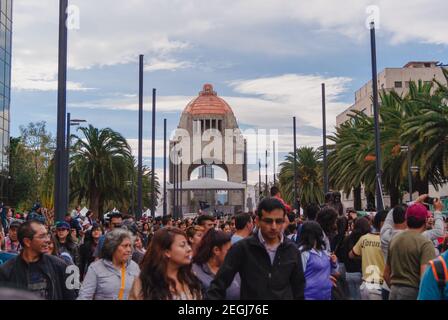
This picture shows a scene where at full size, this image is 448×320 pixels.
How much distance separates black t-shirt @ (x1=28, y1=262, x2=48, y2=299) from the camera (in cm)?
582

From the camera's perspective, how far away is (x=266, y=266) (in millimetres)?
4914

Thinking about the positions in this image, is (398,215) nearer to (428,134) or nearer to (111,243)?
(111,243)

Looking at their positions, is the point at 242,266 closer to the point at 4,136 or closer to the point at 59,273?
the point at 59,273

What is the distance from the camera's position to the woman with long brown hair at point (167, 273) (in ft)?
15.4

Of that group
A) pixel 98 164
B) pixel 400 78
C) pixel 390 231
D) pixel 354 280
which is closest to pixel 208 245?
pixel 390 231

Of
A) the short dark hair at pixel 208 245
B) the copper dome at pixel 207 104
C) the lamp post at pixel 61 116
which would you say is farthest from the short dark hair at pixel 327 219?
the copper dome at pixel 207 104

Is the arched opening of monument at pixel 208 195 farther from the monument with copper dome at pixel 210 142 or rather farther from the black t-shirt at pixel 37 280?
the black t-shirt at pixel 37 280

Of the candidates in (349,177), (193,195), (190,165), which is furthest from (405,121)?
(190,165)

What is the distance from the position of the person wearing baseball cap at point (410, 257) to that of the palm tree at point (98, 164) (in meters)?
35.8

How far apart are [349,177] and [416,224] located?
3525cm

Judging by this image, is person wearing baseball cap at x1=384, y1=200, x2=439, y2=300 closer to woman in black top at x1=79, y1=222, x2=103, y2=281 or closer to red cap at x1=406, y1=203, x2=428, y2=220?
red cap at x1=406, y1=203, x2=428, y2=220

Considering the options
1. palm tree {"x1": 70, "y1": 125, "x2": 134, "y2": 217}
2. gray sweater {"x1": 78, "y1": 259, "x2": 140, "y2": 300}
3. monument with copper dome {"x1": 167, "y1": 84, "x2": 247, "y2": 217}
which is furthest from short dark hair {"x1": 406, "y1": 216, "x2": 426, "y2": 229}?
monument with copper dome {"x1": 167, "y1": 84, "x2": 247, "y2": 217}

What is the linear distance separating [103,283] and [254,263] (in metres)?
1.72

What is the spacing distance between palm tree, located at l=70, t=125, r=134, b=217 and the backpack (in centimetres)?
3827
